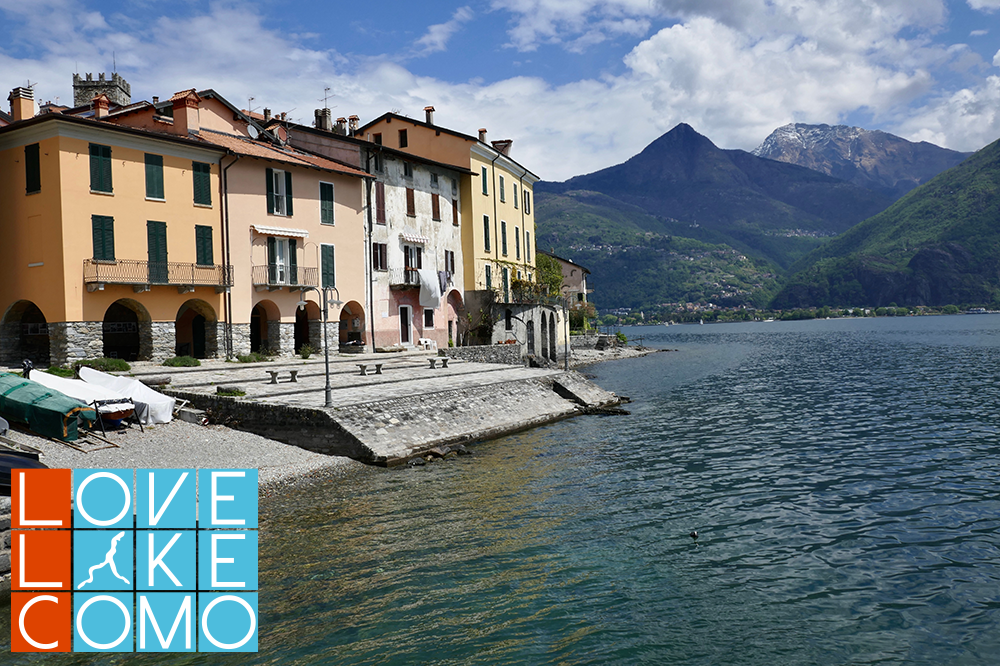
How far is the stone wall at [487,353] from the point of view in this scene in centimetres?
4434

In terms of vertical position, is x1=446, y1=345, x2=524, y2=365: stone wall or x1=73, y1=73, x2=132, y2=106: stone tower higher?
x1=73, y1=73, x2=132, y2=106: stone tower

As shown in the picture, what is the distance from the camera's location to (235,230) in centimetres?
3622

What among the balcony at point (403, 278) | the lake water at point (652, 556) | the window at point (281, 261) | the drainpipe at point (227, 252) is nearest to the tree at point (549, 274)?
the balcony at point (403, 278)

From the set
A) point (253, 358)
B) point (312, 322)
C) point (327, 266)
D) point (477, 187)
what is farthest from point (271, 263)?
point (477, 187)

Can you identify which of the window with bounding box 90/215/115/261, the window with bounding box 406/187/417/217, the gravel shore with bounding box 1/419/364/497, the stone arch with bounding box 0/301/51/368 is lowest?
the gravel shore with bounding box 1/419/364/497

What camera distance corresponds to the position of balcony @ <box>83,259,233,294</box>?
2992 cm

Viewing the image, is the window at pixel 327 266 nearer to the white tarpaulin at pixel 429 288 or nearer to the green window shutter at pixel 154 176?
the white tarpaulin at pixel 429 288

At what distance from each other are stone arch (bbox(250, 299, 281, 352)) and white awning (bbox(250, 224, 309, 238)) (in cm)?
384

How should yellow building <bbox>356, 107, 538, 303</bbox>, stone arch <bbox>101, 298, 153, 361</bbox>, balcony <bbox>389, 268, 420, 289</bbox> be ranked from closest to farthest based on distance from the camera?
stone arch <bbox>101, 298, 153, 361</bbox> < balcony <bbox>389, 268, 420, 289</bbox> < yellow building <bbox>356, 107, 538, 303</bbox>

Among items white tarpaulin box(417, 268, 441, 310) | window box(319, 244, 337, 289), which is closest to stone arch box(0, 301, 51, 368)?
window box(319, 244, 337, 289)

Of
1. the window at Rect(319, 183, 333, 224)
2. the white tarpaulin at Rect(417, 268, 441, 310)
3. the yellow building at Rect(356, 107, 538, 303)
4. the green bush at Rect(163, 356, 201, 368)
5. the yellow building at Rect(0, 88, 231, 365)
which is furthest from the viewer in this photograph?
the yellow building at Rect(356, 107, 538, 303)

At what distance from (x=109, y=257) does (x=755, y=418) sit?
29.5 metres

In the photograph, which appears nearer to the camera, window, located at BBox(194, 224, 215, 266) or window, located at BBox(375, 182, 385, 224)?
window, located at BBox(194, 224, 215, 266)

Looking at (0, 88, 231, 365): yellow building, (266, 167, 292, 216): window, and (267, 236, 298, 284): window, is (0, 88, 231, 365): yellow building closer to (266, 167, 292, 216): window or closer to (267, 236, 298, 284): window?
(267, 236, 298, 284): window
